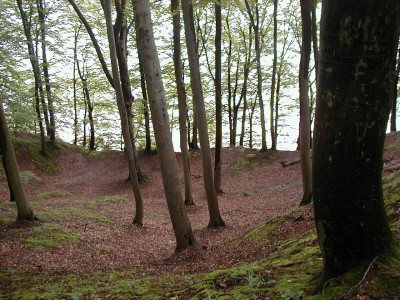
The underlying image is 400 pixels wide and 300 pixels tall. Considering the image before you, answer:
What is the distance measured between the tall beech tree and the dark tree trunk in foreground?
4254mm

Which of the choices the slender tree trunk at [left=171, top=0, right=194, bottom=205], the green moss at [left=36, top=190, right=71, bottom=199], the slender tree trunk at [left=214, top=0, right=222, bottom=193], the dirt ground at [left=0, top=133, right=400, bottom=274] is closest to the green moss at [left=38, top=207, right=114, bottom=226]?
the dirt ground at [left=0, top=133, right=400, bottom=274]

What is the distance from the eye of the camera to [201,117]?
9242 millimetres

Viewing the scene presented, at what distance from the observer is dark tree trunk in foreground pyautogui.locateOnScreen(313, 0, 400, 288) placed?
6.55ft

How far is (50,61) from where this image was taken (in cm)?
2302

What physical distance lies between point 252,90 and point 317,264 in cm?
2453

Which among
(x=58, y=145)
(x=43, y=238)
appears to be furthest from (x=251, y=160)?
(x=43, y=238)

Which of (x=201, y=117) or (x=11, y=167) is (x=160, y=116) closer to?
(x=201, y=117)

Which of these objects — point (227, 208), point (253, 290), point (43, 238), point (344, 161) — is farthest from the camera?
point (227, 208)

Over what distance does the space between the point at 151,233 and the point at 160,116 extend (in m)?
4.97

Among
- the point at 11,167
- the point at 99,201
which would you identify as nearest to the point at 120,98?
the point at 11,167

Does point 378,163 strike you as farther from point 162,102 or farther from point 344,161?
Answer: point 162,102

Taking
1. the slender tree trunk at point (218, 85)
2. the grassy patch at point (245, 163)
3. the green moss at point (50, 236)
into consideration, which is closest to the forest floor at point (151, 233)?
the green moss at point (50, 236)

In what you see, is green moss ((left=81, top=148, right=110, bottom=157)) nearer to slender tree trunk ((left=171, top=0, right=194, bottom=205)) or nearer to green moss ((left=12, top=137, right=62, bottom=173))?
green moss ((left=12, top=137, right=62, bottom=173))

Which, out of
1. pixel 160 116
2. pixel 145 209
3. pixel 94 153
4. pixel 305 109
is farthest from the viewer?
pixel 94 153
